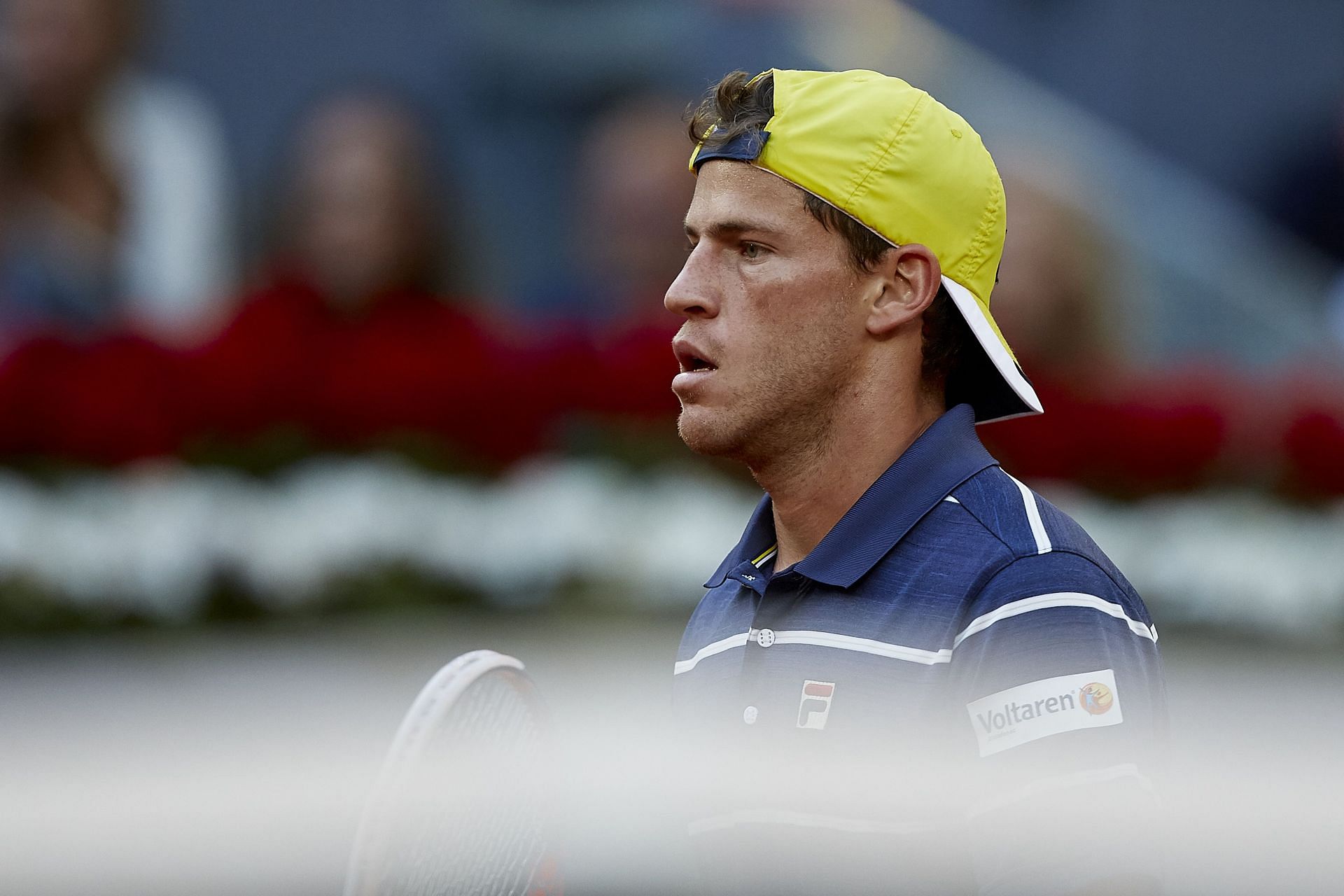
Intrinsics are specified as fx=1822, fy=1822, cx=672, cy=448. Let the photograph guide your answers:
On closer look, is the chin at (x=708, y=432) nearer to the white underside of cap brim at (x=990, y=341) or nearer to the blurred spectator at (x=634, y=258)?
the white underside of cap brim at (x=990, y=341)

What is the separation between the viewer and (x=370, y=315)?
5.04 metres

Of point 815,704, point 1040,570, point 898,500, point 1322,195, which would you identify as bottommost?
point 815,704

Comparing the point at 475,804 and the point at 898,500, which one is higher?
the point at 898,500

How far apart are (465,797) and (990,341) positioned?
3.11 ft

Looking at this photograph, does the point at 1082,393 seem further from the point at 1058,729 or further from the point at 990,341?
the point at 1058,729

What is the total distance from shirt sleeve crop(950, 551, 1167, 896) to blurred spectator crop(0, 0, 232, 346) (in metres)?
3.82

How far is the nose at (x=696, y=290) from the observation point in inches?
97.9

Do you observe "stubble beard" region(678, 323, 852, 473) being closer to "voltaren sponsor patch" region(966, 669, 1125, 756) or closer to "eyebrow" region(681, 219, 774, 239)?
"eyebrow" region(681, 219, 774, 239)

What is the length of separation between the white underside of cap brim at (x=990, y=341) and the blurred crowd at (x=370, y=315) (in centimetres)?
214

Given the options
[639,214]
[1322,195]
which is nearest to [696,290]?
[639,214]

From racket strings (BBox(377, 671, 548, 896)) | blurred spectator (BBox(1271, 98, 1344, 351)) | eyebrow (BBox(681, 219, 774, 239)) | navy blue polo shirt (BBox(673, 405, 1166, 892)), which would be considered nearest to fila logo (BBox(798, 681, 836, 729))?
navy blue polo shirt (BBox(673, 405, 1166, 892))

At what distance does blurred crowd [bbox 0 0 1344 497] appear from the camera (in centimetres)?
458

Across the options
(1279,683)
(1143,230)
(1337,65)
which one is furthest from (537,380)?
(1337,65)

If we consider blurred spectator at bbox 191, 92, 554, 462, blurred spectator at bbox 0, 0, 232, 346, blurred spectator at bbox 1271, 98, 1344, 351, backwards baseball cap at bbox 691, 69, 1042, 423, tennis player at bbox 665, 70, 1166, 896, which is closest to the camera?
tennis player at bbox 665, 70, 1166, 896
